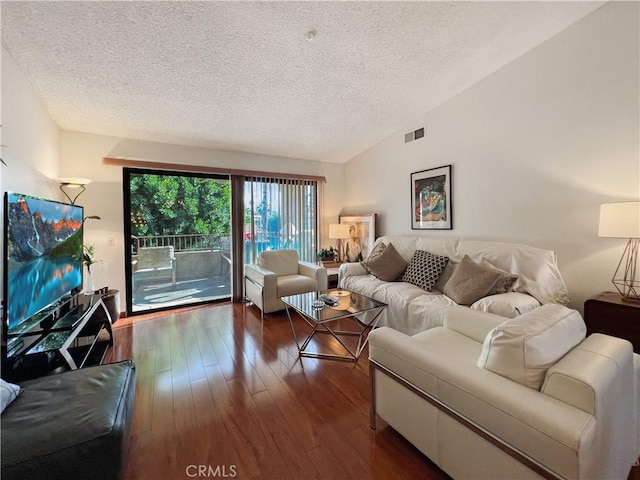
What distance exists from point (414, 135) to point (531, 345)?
3417 millimetres

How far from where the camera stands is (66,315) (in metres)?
2.05

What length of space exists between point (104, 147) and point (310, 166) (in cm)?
297

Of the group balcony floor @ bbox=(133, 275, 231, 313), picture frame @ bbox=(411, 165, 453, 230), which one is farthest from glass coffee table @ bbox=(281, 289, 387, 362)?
balcony floor @ bbox=(133, 275, 231, 313)

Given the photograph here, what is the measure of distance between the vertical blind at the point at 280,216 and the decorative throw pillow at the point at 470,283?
2697 mm

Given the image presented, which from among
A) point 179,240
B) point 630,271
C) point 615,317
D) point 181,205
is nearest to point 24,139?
point 179,240

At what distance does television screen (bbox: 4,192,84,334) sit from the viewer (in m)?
1.46

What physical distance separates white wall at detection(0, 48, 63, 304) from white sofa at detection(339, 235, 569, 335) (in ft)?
10.1

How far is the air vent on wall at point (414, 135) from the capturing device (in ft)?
12.3

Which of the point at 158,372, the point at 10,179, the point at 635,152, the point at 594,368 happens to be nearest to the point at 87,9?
the point at 10,179

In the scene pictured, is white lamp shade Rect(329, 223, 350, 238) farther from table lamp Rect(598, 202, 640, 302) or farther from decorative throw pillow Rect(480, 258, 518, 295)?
table lamp Rect(598, 202, 640, 302)

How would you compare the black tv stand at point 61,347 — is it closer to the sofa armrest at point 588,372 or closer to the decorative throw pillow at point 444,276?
the sofa armrest at point 588,372

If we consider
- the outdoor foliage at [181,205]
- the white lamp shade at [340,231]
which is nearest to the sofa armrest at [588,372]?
the white lamp shade at [340,231]

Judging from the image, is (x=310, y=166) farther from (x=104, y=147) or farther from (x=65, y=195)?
(x=65, y=195)

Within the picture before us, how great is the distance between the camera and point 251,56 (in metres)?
2.29
